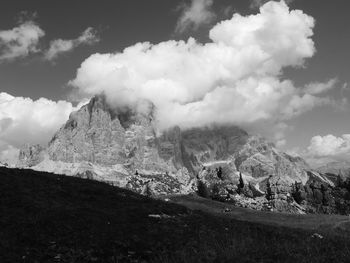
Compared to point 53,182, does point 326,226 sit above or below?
below

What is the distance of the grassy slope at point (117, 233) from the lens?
17.2 meters

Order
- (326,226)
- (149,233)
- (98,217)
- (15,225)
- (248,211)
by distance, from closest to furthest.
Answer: (15,225), (149,233), (98,217), (326,226), (248,211)

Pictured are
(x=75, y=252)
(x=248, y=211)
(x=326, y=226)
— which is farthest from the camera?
(x=248, y=211)

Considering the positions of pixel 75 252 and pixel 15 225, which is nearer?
pixel 75 252

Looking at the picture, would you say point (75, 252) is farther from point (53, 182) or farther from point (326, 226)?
point (326, 226)

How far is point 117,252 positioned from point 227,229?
11100 mm

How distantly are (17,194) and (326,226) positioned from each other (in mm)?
39067

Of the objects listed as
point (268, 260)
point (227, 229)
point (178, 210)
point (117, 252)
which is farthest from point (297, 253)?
point (178, 210)

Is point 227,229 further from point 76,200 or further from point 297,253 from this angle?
point 297,253

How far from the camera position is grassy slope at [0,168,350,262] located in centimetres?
1716

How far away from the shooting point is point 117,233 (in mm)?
27281

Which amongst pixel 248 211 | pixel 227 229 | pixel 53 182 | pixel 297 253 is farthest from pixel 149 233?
pixel 248 211

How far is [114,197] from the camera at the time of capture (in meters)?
40.1

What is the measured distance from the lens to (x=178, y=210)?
38.8 meters
